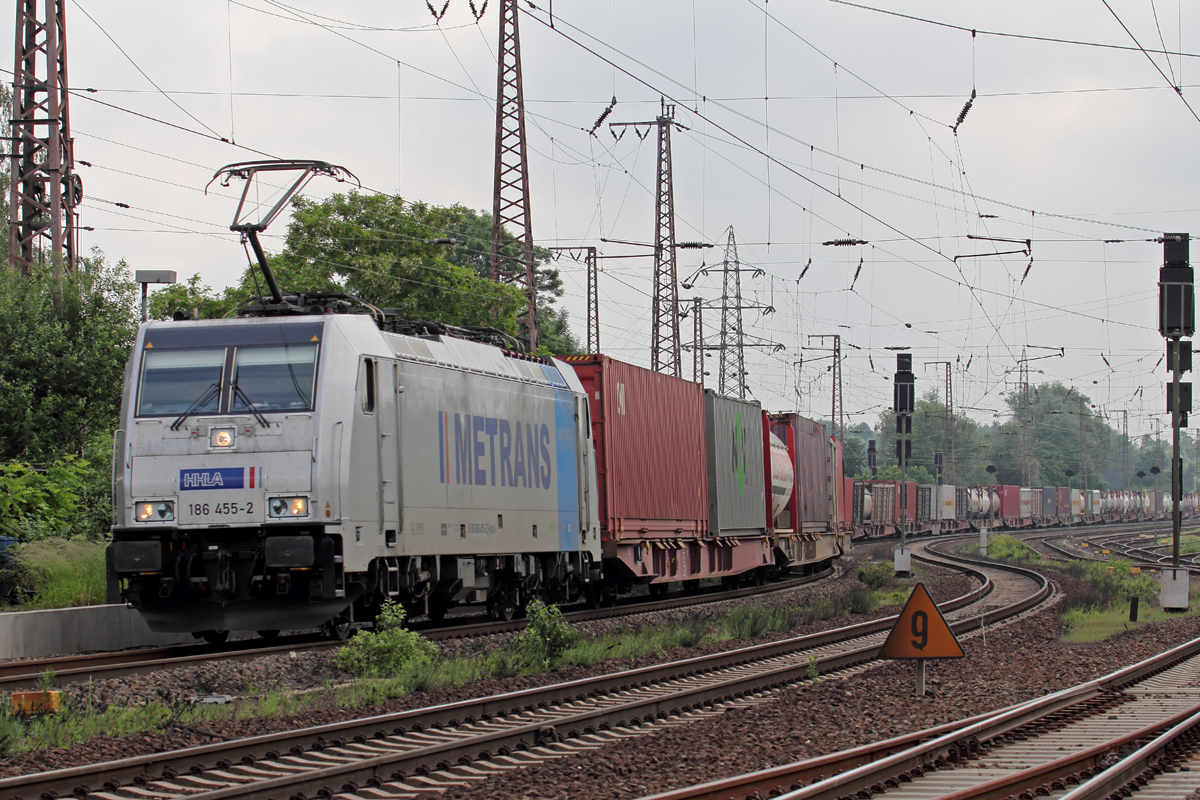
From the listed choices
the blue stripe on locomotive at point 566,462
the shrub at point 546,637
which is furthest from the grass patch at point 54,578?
the blue stripe on locomotive at point 566,462

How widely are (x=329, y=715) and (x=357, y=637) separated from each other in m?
2.54

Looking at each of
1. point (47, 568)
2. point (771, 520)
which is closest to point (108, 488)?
point (47, 568)

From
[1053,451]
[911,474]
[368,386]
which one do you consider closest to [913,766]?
[368,386]

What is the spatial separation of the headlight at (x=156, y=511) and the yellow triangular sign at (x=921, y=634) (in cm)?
737

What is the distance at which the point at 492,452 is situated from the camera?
16406mm

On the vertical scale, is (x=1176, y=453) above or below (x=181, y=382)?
below

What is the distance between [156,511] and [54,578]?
419cm

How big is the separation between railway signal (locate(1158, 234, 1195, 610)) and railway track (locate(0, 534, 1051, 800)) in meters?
11.2

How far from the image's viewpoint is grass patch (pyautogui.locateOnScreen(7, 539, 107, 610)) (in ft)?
52.4

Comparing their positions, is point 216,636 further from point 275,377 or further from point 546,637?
point 546,637

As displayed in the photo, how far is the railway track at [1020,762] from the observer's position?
7.25 metres

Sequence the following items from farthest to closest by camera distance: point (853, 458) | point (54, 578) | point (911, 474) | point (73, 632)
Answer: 1. point (911, 474)
2. point (853, 458)
3. point (54, 578)
4. point (73, 632)

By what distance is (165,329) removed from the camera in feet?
44.7

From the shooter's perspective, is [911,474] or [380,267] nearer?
[380,267]
